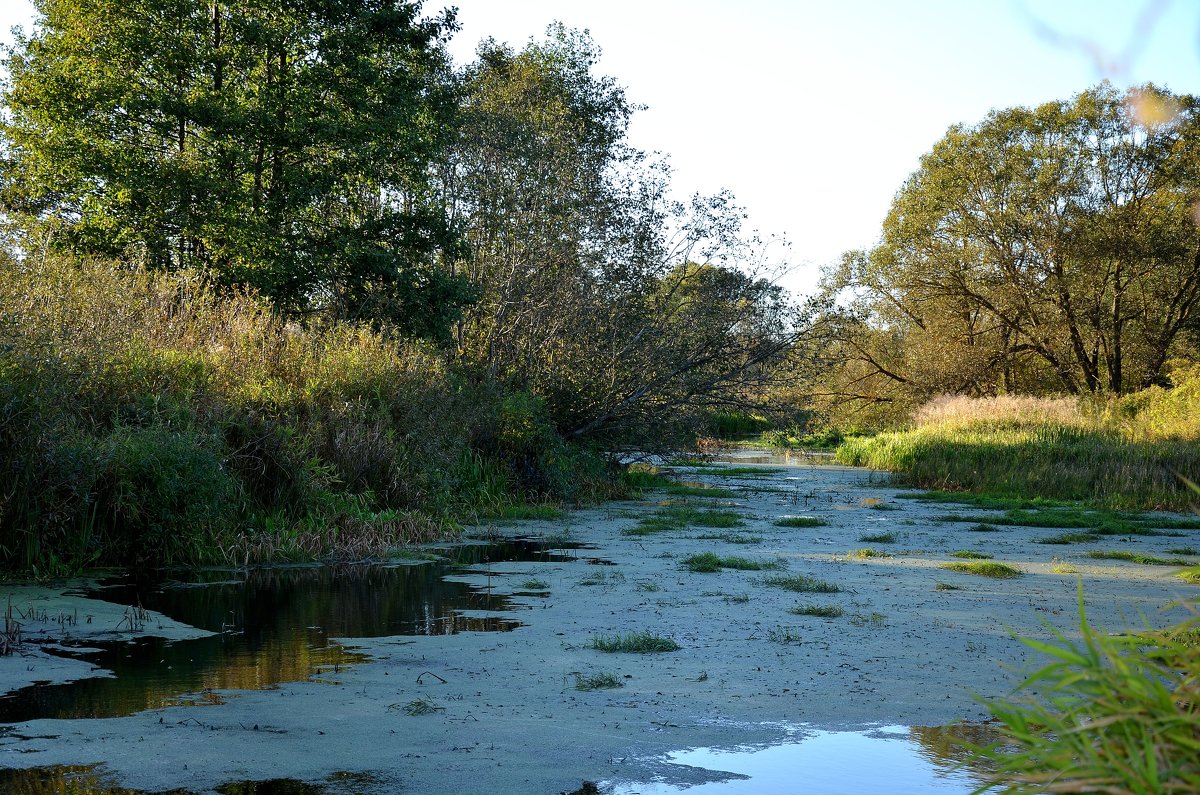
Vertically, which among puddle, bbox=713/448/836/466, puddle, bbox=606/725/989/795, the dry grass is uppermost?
the dry grass

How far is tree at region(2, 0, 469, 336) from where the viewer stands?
2053 cm

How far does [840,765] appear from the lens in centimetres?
476

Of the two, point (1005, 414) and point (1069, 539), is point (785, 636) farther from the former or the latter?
point (1005, 414)

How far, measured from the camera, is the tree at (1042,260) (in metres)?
34.4

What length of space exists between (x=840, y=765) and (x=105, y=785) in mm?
2956

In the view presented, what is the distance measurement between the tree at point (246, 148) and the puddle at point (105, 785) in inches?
621

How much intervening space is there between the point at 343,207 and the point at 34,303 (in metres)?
11.5

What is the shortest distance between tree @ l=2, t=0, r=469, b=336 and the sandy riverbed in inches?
466

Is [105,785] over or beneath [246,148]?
beneath

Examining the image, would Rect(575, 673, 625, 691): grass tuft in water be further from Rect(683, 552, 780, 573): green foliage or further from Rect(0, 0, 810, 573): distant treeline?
Rect(0, 0, 810, 573): distant treeline

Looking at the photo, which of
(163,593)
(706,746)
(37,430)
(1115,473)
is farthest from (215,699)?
(1115,473)

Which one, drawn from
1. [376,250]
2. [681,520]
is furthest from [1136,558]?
[376,250]

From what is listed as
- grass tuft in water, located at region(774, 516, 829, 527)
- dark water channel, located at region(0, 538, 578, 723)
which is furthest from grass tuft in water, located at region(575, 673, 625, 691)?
grass tuft in water, located at region(774, 516, 829, 527)

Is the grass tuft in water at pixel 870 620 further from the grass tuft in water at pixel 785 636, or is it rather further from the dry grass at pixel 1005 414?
the dry grass at pixel 1005 414
